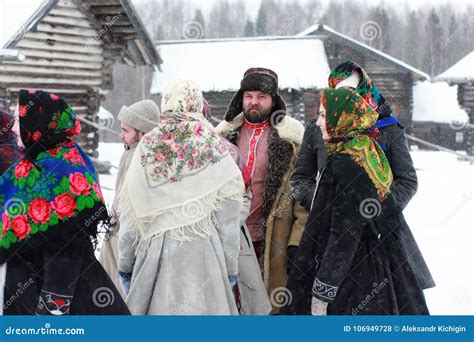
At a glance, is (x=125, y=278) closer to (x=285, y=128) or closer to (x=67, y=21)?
(x=285, y=128)

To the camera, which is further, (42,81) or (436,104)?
(436,104)

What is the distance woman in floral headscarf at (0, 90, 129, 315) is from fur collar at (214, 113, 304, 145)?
1.50 m

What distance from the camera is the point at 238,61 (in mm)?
22203

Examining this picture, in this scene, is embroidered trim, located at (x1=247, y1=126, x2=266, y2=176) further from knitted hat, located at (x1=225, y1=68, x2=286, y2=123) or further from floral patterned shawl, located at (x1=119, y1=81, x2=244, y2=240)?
floral patterned shawl, located at (x1=119, y1=81, x2=244, y2=240)

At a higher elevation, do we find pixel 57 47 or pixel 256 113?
pixel 57 47

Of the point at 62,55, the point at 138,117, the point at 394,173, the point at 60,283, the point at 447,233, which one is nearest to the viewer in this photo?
the point at 60,283

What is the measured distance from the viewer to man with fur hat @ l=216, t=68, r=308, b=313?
4.15 metres

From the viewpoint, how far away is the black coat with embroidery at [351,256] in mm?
3029

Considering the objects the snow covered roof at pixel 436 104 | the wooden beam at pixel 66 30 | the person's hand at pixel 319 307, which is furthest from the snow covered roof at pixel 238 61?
the person's hand at pixel 319 307

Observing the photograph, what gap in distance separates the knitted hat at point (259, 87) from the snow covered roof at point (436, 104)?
95.3 ft

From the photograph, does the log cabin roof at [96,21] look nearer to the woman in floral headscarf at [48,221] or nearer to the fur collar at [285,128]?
the fur collar at [285,128]

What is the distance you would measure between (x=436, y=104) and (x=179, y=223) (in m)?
32.6

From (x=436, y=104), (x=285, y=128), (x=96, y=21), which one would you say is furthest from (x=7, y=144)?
(x=436, y=104)

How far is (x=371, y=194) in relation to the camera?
3074 mm
